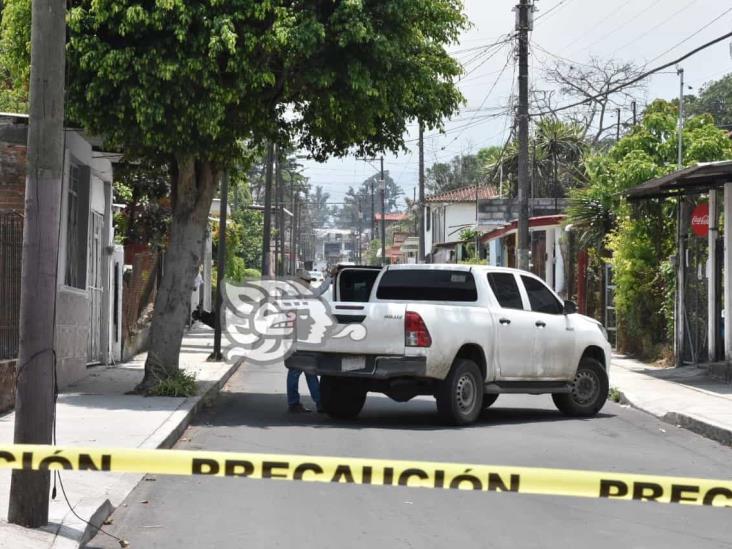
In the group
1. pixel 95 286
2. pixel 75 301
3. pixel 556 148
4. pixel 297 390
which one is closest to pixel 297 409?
pixel 297 390

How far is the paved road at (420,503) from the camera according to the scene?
25.8 feet

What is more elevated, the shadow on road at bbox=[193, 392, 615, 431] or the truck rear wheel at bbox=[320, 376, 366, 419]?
the truck rear wheel at bbox=[320, 376, 366, 419]

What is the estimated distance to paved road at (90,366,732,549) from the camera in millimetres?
7879

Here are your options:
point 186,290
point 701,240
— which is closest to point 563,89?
point 701,240

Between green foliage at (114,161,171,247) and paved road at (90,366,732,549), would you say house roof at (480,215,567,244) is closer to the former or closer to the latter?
green foliage at (114,161,171,247)

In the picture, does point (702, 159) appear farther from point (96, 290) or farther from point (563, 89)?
point (563, 89)

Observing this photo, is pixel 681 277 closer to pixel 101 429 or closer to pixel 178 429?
pixel 178 429

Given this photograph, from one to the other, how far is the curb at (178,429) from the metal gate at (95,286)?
2.55 m

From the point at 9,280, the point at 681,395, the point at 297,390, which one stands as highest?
the point at 9,280

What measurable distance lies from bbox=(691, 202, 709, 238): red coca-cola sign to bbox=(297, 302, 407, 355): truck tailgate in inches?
399

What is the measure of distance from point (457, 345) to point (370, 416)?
7.36 feet

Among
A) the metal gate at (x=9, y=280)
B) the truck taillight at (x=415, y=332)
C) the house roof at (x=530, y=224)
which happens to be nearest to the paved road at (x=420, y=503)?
the truck taillight at (x=415, y=332)

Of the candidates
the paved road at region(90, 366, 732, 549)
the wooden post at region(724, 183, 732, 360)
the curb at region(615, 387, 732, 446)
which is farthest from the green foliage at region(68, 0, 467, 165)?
the wooden post at region(724, 183, 732, 360)

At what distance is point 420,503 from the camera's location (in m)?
9.16
